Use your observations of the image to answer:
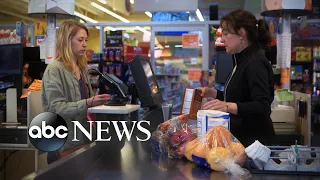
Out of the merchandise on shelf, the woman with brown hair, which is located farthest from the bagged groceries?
the merchandise on shelf

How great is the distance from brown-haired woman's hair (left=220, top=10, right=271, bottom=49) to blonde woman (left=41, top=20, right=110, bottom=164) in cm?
74

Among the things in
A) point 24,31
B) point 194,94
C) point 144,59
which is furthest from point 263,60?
point 24,31

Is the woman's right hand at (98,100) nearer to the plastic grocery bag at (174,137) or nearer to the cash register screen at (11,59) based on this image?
the plastic grocery bag at (174,137)

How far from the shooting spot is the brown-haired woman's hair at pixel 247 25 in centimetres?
203

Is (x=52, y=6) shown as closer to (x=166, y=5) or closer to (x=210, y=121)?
(x=166, y=5)

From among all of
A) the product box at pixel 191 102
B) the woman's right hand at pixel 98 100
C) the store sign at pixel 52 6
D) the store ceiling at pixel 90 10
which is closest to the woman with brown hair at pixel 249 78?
the product box at pixel 191 102

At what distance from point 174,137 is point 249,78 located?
0.55m

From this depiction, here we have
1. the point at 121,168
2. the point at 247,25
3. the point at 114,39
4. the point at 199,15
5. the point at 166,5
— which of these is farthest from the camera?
the point at 199,15

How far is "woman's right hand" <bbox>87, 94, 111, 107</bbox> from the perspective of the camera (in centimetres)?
219

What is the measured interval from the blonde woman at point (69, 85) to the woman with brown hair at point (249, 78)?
694 millimetres

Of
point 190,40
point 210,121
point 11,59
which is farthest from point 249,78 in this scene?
point 190,40

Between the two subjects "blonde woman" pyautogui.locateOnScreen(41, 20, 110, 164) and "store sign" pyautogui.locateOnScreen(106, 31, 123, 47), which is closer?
"blonde woman" pyautogui.locateOnScreen(41, 20, 110, 164)

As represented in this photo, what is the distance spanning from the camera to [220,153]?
4.44 feet

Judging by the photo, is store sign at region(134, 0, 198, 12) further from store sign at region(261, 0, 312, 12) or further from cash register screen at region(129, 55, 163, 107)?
cash register screen at region(129, 55, 163, 107)
